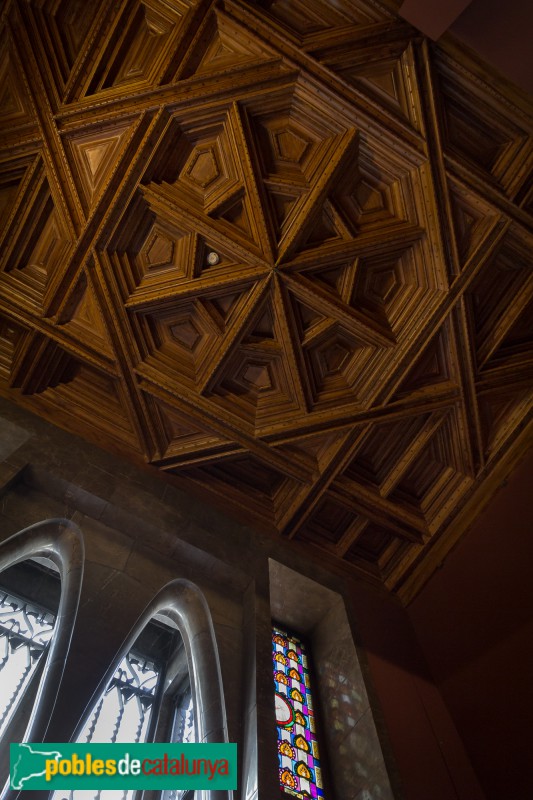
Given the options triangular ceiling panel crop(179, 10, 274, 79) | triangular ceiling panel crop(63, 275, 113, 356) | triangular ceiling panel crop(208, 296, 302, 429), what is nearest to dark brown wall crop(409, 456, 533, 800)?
triangular ceiling panel crop(208, 296, 302, 429)

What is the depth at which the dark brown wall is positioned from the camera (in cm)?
480

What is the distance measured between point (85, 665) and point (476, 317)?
4732 mm

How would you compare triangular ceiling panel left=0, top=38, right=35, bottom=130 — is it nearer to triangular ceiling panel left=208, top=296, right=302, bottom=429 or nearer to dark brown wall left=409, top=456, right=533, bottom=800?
triangular ceiling panel left=208, top=296, right=302, bottom=429

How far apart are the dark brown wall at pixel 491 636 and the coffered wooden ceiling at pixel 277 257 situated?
33cm

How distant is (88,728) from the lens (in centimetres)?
467

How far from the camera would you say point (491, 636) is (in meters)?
5.38

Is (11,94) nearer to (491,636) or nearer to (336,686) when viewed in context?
(336,686)

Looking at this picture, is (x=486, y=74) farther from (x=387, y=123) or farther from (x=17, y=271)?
(x=17, y=271)

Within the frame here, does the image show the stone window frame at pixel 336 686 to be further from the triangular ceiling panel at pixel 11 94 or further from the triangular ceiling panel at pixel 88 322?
the triangular ceiling panel at pixel 11 94

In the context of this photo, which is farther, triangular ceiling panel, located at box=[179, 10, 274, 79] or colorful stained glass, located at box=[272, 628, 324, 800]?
triangular ceiling panel, located at box=[179, 10, 274, 79]

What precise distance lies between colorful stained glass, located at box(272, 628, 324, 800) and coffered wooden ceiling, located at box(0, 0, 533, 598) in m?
1.13

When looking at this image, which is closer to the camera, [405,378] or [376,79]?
[376,79]

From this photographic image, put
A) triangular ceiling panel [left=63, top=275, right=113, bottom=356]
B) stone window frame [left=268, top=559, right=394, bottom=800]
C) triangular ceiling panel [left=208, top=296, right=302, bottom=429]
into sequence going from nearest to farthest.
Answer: stone window frame [left=268, top=559, right=394, bottom=800] → triangular ceiling panel [left=63, top=275, right=113, bottom=356] → triangular ceiling panel [left=208, top=296, right=302, bottom=429]

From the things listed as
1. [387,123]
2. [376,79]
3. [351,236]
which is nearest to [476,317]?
[351,236]
